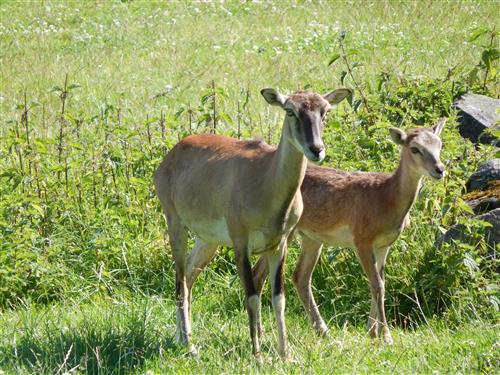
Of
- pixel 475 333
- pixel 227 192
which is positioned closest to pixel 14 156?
pixel 227 192

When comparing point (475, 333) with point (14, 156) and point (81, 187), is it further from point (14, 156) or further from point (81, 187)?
point (14, 156)

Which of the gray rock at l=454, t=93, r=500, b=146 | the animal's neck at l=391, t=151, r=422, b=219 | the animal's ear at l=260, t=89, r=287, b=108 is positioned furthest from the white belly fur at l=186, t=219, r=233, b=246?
the gray rock at l=454, t=93, r=500, b=146

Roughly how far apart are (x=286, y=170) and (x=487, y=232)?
2.46 meters

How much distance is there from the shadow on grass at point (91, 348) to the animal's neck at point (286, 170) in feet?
4.64

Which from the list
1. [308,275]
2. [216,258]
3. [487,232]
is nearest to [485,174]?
[487,232]

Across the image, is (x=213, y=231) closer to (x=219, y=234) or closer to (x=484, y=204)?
(x=219, y=234)

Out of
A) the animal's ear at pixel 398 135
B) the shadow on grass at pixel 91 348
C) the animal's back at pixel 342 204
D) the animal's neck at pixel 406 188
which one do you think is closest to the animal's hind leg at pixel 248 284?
the shadow on grass at pixel 91 348

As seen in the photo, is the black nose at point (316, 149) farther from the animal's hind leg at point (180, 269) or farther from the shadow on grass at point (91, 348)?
the animal's hind leg at point (180, 269)

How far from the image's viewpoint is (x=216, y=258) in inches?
416

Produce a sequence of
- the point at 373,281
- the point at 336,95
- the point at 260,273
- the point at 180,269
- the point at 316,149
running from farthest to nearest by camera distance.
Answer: the point at 260,273, the point at 180,269, the point at 373,281, the point at 336,95, the point at 316,149

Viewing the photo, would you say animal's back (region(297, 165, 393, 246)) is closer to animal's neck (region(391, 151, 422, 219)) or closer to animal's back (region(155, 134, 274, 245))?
animal's neck (region(391, 151, 422, 219))

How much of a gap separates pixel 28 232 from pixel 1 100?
6392mm

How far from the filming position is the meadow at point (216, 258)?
25.9ft

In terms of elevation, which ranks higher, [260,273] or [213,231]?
[213,231]
